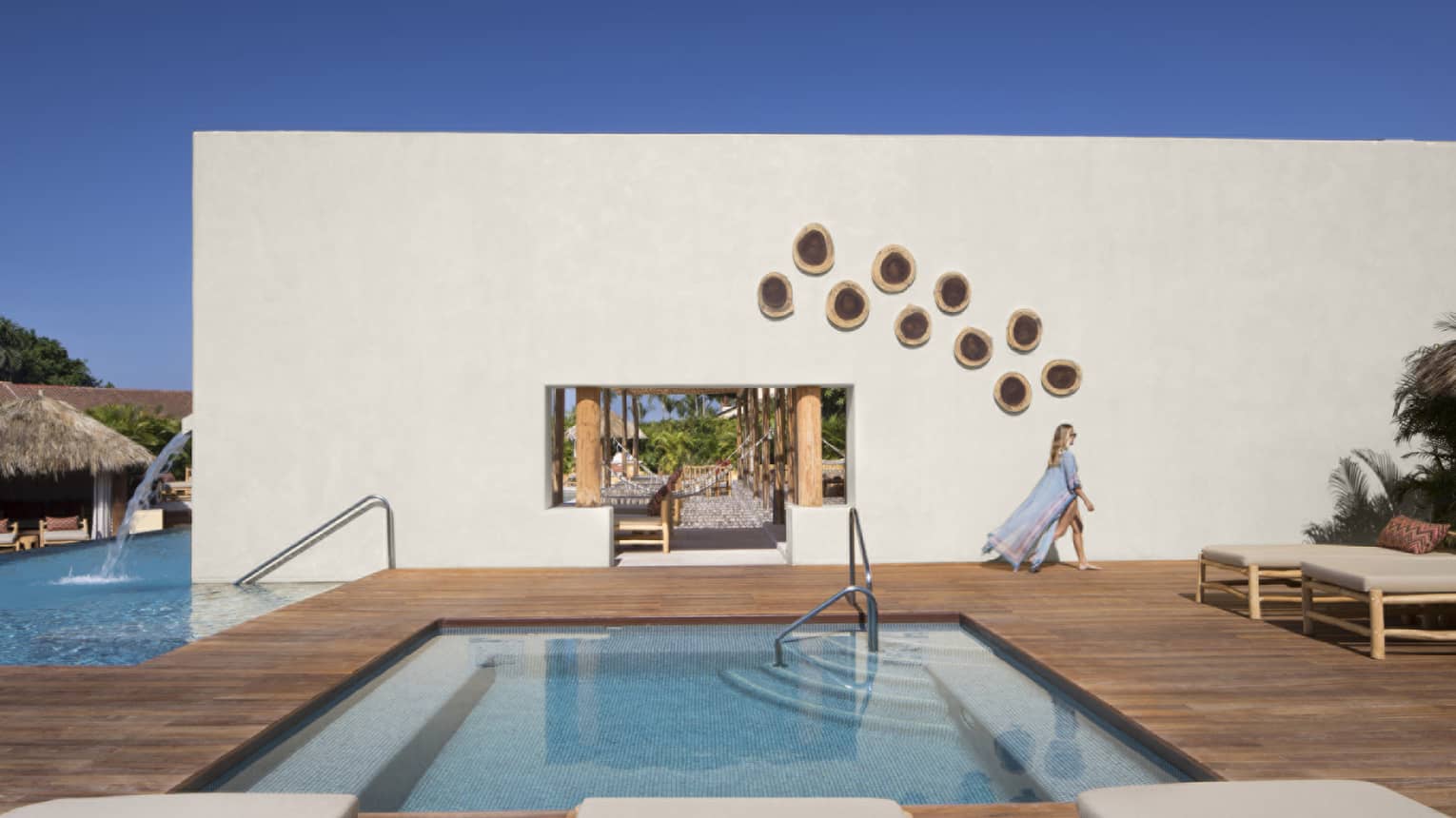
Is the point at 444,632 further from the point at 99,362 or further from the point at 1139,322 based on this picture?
the point at 99,362

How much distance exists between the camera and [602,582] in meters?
7.95

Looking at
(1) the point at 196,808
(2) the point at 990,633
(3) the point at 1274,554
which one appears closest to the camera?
(1) the point at 196,808

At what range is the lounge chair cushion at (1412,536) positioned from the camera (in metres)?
6.46

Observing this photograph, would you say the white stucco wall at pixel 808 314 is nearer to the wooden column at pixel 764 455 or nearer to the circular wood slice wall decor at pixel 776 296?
the circular wood slice wall decor at pixel 776 296

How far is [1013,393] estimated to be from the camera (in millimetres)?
9211

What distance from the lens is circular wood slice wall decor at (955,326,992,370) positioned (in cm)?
920

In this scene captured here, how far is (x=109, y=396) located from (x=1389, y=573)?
3273 cm

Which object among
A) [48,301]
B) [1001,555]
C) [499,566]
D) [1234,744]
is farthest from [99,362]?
[1234,744]

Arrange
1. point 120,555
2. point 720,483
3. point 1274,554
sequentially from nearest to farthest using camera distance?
1. point 1274,554
2. point 120,555
3. point 720,483

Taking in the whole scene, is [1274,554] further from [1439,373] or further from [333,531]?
[333,531]

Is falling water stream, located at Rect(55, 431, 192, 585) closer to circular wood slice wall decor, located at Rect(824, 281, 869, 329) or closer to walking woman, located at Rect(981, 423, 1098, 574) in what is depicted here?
circular wood slice wall decor, located at Rect(824, 281, 869, 329)

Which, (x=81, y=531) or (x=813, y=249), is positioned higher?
(x=813, y=249)

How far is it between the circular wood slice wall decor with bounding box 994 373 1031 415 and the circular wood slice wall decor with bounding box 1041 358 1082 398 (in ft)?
0.68

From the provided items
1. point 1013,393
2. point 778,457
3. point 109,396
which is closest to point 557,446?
point 778,457
